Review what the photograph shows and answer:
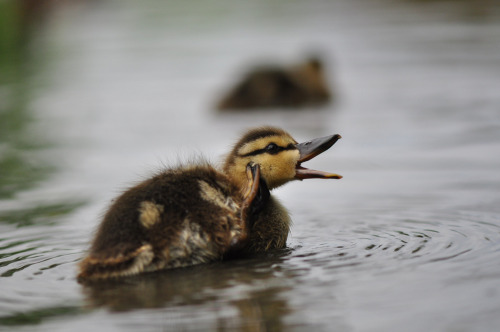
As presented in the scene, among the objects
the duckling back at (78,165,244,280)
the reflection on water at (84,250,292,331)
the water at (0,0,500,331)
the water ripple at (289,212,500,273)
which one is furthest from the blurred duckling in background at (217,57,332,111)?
the reflection on water at (84,250,292,331)

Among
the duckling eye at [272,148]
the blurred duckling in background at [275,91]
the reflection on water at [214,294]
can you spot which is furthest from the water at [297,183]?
the duckling eye at [272,148]

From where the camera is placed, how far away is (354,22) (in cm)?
2147

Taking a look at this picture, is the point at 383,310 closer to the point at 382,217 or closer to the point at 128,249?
the point at 128,249

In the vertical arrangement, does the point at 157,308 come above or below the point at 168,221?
below

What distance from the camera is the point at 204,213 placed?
5.11 meters

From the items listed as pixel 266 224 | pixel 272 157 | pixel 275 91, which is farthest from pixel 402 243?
pixel 275 91

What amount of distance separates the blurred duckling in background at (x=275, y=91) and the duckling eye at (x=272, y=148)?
6317 millimetres

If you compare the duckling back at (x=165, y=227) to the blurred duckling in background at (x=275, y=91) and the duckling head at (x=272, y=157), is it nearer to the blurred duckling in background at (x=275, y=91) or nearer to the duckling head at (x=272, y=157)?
the duckling head at (x=272, y=157)

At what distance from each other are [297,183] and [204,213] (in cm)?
287

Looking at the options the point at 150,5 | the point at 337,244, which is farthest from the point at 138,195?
the point at 150,5

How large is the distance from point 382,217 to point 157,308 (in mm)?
2319

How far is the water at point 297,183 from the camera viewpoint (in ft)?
14.0

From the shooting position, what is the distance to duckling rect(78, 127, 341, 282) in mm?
4891

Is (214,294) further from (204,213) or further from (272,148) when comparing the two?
(272,148)
